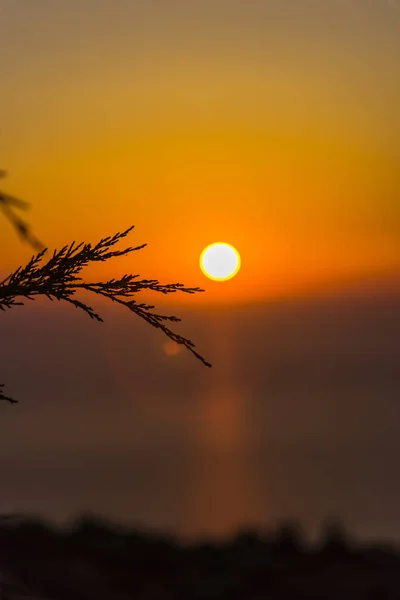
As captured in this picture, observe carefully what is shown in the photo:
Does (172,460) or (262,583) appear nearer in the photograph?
(262,583)

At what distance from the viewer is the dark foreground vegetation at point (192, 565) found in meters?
14.3

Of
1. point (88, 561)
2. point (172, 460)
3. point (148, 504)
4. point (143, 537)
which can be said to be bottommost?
point (88, 561)

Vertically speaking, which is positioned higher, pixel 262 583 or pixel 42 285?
pixel 262 583

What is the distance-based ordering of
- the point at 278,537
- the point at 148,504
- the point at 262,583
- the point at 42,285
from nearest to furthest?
the point at 42,285 → the point at 262,583 → the point at 278,537 → the point at 148,504

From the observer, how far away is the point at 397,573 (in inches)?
611

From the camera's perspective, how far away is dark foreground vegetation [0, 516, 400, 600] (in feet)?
46.9

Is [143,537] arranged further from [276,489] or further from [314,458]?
[314,458]

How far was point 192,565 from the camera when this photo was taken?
52.1ft

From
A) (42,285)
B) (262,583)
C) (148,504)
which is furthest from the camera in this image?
(148,504)

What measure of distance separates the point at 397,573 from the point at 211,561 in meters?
3.64

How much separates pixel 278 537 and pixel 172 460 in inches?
5679

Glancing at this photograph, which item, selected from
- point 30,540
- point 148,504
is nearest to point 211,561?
point 30,540

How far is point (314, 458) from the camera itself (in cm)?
16375

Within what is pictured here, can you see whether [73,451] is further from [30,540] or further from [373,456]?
[30,540]
